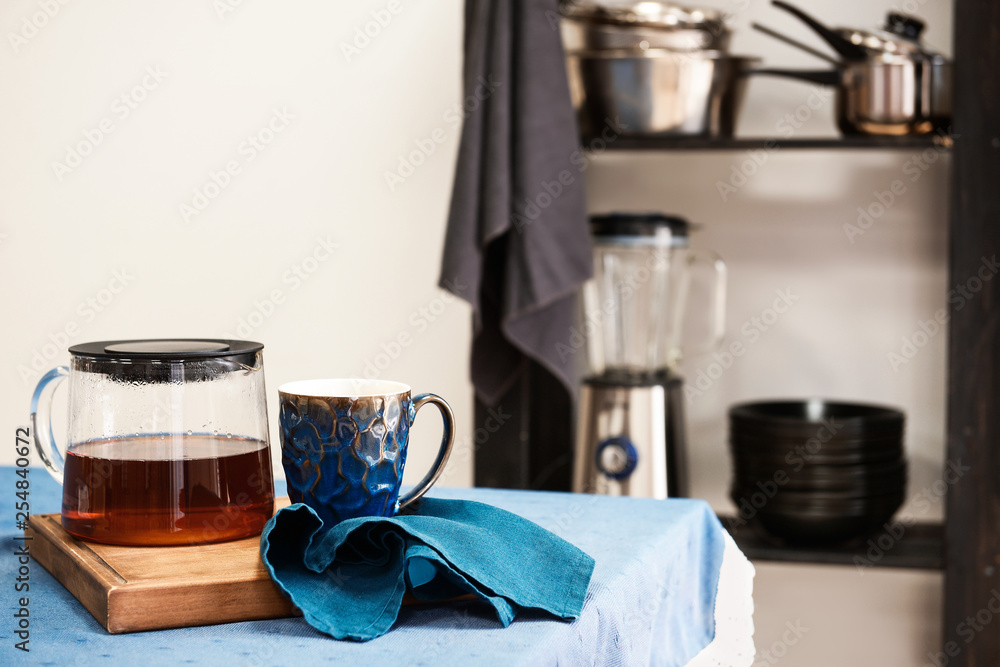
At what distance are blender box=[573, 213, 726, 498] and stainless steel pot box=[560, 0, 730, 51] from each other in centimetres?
30

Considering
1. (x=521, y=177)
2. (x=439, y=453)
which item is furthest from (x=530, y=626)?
(x=521, y=177)

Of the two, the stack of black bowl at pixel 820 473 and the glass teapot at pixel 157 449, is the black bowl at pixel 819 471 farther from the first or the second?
the glass teapot at pixel 157 449

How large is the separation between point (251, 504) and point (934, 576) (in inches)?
66.8

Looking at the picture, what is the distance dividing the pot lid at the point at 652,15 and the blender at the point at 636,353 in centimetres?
33

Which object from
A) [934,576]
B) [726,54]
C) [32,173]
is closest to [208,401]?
[726,54]

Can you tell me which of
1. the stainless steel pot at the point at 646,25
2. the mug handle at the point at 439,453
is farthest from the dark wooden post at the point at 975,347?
the mug handle at the point at 439,453

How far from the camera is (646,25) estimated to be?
5.61 ft

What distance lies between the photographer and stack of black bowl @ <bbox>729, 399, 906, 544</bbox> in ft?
5.56

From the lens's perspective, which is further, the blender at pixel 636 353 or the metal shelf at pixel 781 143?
the blender at pixel 636 353

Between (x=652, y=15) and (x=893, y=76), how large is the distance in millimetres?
415

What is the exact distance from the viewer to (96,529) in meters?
0.62

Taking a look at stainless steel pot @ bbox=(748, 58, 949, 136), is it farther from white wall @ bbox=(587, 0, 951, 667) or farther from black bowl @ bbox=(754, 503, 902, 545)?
black bowl @ bbox=(754, 503, 902, 545)

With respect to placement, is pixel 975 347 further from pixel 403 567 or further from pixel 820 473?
pixel 403 567

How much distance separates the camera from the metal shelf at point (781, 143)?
1688mm
